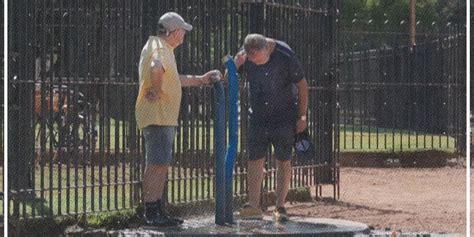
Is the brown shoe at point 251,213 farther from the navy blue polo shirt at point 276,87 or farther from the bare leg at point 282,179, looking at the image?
the navy blue polo shirt at point 276,87

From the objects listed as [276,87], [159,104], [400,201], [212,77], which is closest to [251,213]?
[276,87]

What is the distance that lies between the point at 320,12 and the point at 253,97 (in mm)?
3414

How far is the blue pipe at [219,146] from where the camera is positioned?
37.1ft

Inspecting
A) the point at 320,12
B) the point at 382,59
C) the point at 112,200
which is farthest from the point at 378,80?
the point at 112,200

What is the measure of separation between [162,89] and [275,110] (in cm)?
142

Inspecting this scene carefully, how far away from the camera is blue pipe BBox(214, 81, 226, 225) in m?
11.3

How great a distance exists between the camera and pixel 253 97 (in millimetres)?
12164

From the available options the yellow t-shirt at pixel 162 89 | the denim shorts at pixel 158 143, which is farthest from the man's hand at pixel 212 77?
the denim shorts at pixel 158 143

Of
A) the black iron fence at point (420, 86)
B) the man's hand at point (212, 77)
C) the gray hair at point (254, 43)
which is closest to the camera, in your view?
the man's hand at point (212, 77)

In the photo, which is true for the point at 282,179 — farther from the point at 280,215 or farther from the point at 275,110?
the point at 275,110

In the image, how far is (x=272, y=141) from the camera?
12164 millimetres

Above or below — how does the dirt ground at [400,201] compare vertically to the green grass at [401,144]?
below

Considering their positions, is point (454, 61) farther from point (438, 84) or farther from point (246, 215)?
point (246, 215)

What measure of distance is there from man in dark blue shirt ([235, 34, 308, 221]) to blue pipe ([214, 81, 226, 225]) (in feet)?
1.74
